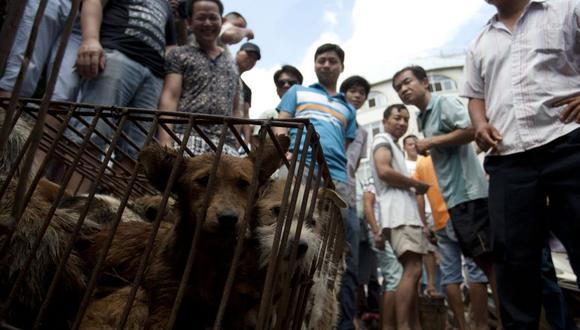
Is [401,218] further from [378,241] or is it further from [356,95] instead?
[356,95]

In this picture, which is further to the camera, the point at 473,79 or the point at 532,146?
the point at 473,79

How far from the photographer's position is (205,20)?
12.1 feet

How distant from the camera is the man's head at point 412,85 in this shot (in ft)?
14.2

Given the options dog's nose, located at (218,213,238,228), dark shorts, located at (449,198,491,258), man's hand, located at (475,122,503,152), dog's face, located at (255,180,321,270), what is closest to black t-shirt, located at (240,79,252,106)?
dark shorts, located at (449,198,491,258)

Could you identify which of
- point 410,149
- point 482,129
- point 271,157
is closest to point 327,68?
point 482,129

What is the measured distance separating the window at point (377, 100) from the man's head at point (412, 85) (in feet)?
118

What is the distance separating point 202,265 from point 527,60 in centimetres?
223

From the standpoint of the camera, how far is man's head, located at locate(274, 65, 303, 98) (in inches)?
220

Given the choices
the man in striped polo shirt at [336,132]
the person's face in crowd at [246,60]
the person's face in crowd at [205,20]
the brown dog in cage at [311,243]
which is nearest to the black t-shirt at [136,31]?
the person's face in crowd at [205,20]

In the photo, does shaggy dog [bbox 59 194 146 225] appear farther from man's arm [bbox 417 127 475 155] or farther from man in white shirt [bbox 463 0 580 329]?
man's arm [bbox 417 127 475 155]

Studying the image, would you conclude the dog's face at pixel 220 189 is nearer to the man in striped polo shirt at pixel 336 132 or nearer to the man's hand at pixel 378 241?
the man in striped polo shirt at pixel 336 132

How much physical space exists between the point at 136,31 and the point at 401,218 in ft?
9.49

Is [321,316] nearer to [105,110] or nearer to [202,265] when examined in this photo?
[202,265]

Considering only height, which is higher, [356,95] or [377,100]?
[377,100]
